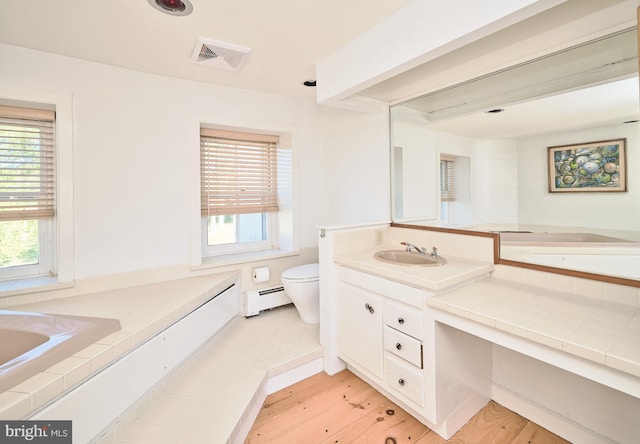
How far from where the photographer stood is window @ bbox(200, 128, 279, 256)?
8.30 feet

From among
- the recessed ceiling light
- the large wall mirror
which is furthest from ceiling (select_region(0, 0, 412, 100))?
the large wall mirror

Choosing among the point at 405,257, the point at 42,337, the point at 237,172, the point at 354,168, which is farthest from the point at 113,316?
the point at 354,168

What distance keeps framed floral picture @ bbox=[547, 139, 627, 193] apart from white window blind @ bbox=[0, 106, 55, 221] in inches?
121

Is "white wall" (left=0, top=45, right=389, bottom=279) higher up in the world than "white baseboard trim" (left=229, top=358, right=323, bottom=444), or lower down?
higher up

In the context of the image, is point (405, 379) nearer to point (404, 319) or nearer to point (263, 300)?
point (404, 319)

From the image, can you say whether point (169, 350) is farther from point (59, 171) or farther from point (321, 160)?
point (321, 160)

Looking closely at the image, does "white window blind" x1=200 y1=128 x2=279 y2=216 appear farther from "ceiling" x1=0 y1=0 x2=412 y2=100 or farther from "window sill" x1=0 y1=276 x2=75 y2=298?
"window sill" x1=0 y1=276 x2=75 y2=298

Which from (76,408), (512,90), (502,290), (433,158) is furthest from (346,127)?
(76,408)

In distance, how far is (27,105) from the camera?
71.9 inches

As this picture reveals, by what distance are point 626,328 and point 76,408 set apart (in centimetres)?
204

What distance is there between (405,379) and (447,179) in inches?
50.9

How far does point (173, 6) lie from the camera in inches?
55.1

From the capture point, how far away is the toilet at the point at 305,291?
2.28m

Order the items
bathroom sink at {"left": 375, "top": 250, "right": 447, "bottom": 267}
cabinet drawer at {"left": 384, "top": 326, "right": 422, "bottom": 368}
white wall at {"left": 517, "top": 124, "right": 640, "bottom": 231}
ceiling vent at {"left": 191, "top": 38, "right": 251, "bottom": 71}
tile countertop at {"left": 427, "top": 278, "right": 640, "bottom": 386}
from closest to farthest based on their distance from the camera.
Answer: tile countertop at {"left": 427, "top": 278, "right": 640, "bottom": 386}, white wall at {"left": 517, "top": 124, "right": 640, "bottom": 231}, cabinet drawer at {"left": 384, "top": 326, "right": 422, "bottom": 368}, ceiling vent at {"left": 191, "top": 38, "right": 251, "bottom": 71}, bathroom sink at {"left": 375, "top": 250, "right": 447, "bottom": 267}
